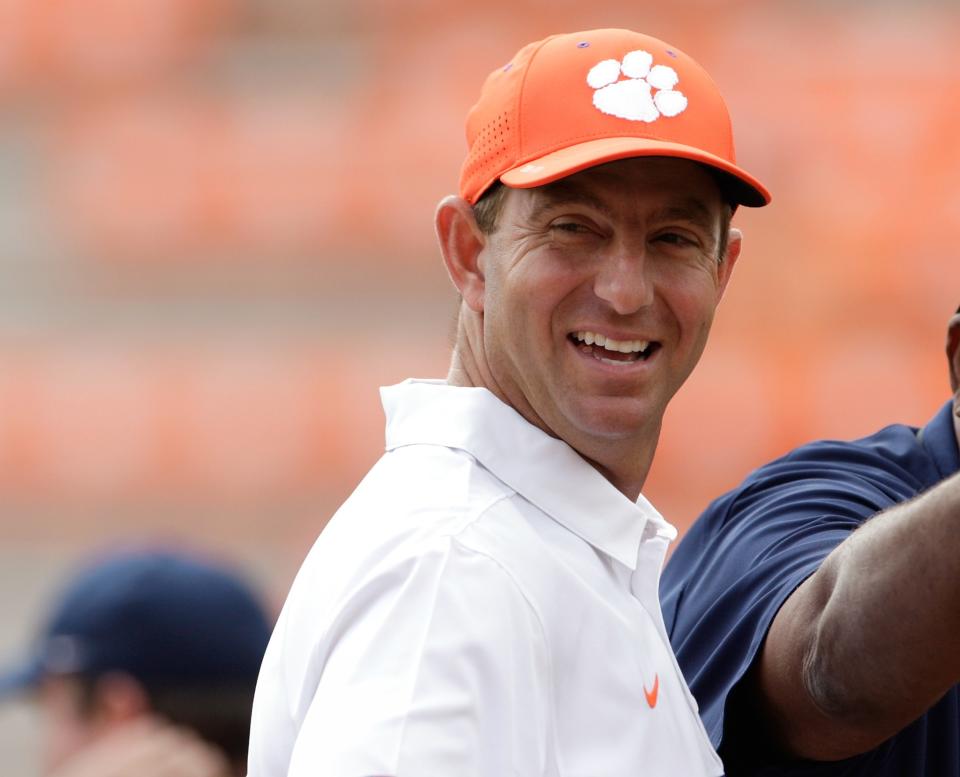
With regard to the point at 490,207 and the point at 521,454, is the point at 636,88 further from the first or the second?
the point at 521,454

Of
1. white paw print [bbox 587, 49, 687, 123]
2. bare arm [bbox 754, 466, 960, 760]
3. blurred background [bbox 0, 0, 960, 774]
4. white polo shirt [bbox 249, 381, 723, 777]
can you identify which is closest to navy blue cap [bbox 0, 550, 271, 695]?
white polo shirt [bbox 249, 381, 723, 777]

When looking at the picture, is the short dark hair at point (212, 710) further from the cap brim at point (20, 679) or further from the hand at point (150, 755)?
the cap brim at point (20, 679)

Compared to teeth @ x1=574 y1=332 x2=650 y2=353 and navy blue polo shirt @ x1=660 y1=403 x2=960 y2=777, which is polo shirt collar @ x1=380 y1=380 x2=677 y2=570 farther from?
navy blue polo shirt @ x1=660 y1=403 x2=960 y2=777

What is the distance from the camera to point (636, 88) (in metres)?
1.58

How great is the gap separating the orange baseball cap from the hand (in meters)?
0.62

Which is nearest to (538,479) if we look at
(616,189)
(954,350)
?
(616,189)

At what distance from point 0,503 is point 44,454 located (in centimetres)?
26

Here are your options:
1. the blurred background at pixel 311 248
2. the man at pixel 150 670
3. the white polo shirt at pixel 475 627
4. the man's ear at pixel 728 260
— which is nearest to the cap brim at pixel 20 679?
Result: the man at pixel 150 670

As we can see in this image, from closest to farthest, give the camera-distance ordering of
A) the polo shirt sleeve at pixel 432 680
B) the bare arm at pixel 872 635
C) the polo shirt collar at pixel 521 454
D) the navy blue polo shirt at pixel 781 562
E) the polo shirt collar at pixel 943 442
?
the polo shirt sleeve at pixel 432 680 → the bare arm at pixel 872 635 → the polo shirt collar at pixel 521 454 → the navy blue polo shirt at pixel 781 562 → the polo shirt collar at pixel 943 442

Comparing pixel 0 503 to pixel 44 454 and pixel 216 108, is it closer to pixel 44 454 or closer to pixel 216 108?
pixel 44 454

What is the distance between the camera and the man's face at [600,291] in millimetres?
1550

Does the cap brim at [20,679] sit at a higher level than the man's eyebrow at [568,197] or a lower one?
lower

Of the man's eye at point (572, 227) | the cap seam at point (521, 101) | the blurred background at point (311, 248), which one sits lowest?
the blurred background at point (311, 248)

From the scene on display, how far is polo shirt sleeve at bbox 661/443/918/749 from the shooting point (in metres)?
1.72
